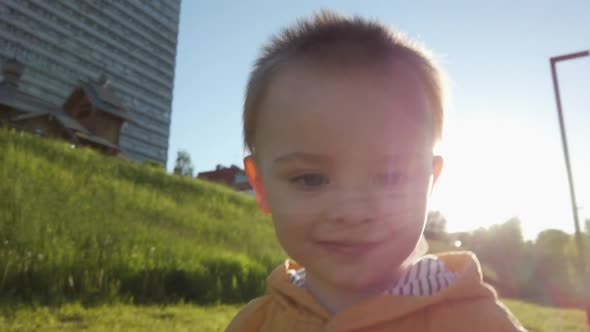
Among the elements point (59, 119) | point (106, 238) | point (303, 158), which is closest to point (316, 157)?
point (303, 158)

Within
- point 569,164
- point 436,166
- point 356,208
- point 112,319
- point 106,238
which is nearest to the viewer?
point 356,208

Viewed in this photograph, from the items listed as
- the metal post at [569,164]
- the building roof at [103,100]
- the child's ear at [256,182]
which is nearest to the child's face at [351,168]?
the child's ear at [256,182]

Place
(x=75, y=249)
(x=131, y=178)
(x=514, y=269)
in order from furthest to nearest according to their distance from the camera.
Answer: (x=514, y=269), (x=131, y=178), (x=75, y=249)

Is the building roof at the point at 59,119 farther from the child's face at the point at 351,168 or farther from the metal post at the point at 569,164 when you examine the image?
the child's face at the point at 351,168

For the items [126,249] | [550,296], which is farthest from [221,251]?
[550,296]

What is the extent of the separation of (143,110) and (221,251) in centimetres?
5256

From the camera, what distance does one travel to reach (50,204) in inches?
178

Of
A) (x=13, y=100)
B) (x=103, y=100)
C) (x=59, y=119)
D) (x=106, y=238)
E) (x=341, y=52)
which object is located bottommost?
(x=106, y=238)

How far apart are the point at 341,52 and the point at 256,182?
1.83 feet

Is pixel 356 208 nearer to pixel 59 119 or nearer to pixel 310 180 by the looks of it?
pixel 310 180

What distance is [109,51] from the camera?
1987 inches

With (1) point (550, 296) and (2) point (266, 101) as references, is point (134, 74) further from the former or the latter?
(2) point (266, 101)

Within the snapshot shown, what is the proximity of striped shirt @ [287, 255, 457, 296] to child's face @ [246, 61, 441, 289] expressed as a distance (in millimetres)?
63

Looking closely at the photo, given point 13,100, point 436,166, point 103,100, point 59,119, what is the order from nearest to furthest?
1. point 436,166
2. point 59,119
3. point 13,100
4. point 103,100
